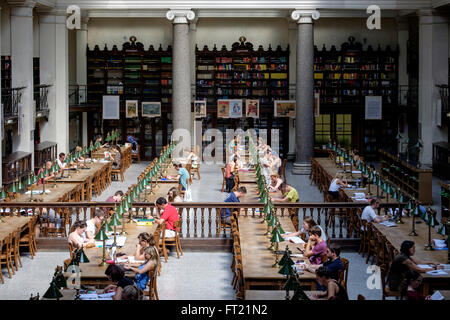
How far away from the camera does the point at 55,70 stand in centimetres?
2066

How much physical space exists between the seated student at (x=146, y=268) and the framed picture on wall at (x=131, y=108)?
1439 centimetres

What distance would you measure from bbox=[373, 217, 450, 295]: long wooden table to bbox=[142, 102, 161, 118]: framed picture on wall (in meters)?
12.8

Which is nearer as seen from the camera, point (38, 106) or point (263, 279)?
point (263, 279)

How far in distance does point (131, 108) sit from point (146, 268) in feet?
48.2

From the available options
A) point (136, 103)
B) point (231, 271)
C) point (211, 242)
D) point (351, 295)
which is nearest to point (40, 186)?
point (211, 242)

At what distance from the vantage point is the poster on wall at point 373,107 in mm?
22328

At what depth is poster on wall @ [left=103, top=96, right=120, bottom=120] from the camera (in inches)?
882

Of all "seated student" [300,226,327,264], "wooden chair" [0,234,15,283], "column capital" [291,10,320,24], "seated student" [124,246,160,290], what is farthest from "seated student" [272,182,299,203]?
"column capital" [291,10,320,24]

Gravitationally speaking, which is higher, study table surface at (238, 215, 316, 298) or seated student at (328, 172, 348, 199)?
seated student at (328, 172, 348, 199)

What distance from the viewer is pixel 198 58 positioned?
23484mm

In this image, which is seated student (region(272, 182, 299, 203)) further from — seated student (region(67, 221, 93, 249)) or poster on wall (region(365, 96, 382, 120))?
poster on wall (region(365, 96, 382, 120))

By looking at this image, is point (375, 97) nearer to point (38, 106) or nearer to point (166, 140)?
point (166, 140)
